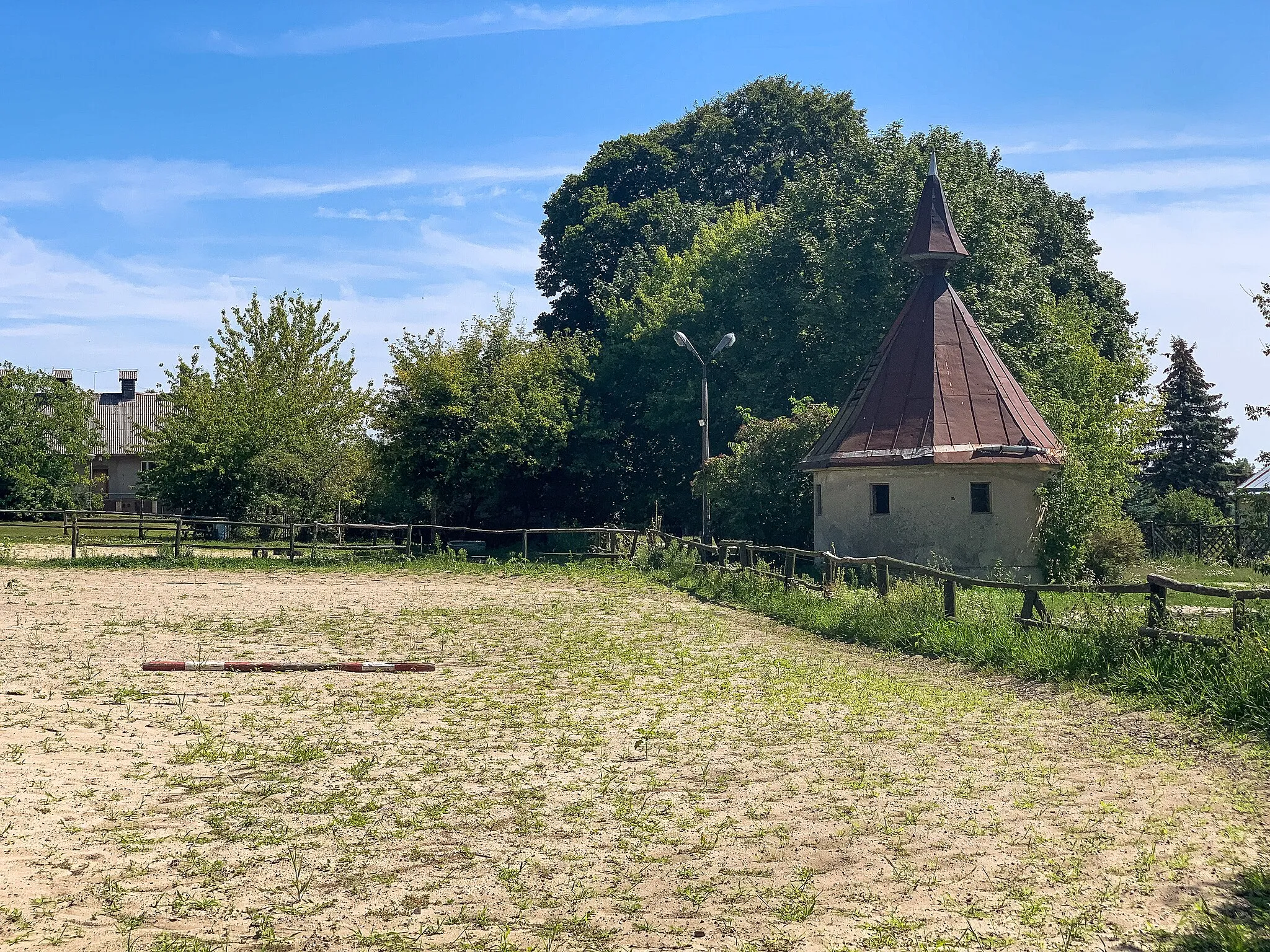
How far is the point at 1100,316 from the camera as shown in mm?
54594

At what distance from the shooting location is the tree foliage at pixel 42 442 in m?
61.2

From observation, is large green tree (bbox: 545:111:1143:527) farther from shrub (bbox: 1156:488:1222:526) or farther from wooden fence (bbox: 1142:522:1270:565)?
wooden fence (bbox: 1142:522:1270:565)

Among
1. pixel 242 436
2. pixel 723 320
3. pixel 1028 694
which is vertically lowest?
pixel 1028 694

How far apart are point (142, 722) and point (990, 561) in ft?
73.1

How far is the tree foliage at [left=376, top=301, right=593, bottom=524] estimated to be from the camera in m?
43.3

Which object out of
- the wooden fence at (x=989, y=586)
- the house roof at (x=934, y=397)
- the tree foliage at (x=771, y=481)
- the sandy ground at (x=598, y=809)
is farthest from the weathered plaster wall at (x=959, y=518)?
the sandy ground at (x=598, y=809)

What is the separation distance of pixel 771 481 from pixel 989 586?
17.7 m

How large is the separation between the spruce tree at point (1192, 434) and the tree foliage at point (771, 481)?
1112 inches

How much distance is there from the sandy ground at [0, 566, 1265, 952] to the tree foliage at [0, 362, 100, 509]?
5023 centimetres

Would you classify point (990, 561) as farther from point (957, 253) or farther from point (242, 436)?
point (242, 436)

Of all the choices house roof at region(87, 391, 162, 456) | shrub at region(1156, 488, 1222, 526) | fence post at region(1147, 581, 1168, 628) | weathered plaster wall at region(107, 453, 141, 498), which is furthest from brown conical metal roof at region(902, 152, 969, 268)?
weathered plaster wall at region(107, 453, 141, 498)

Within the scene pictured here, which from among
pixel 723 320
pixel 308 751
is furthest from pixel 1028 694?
pixel 723 320

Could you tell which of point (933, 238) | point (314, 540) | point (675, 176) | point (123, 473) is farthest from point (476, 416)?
point (123, 473)

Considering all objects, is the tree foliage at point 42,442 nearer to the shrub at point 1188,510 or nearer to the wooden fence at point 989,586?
the wooden fence at point 989,586
